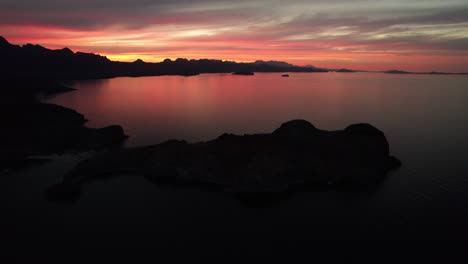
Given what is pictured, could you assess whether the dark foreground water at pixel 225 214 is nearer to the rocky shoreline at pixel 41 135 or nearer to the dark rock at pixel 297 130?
the rocky shoreline at pixel 41 135

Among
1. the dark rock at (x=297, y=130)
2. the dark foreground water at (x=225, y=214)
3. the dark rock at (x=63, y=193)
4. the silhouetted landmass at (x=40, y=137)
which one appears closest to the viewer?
the dark foreground water at (x=225, y=214)

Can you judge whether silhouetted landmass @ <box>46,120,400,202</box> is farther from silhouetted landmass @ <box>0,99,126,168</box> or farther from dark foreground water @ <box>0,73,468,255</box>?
silhouetted landmass @ <box>0,99,126,168</box>

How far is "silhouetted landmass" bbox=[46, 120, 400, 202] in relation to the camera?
4088 cm

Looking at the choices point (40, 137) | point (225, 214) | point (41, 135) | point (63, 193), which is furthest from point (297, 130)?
point (41, 135)

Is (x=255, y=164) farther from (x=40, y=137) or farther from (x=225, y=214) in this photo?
(x=40, y=137)

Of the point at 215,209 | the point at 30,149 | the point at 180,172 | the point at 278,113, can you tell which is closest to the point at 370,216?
the point at 215,209

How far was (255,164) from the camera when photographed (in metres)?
41.7

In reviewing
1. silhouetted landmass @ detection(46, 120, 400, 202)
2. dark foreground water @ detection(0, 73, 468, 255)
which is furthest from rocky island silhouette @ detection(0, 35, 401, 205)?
dark foreground water @ detection(0, 73, 468, 255)

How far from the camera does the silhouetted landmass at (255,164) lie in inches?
1609

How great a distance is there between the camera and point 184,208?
121 feet

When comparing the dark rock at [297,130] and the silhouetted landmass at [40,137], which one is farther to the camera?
the silhouetted landmass at [40,137]

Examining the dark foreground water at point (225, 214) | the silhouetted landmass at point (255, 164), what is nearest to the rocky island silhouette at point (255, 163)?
the silhouetted landmass at point (255, 164)

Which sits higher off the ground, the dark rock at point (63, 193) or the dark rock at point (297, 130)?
the dark rock at point (297, 130)

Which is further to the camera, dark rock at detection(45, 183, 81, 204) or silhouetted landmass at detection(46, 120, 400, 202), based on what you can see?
silhouetted landmass at detection(46, 120, 400, 202)
